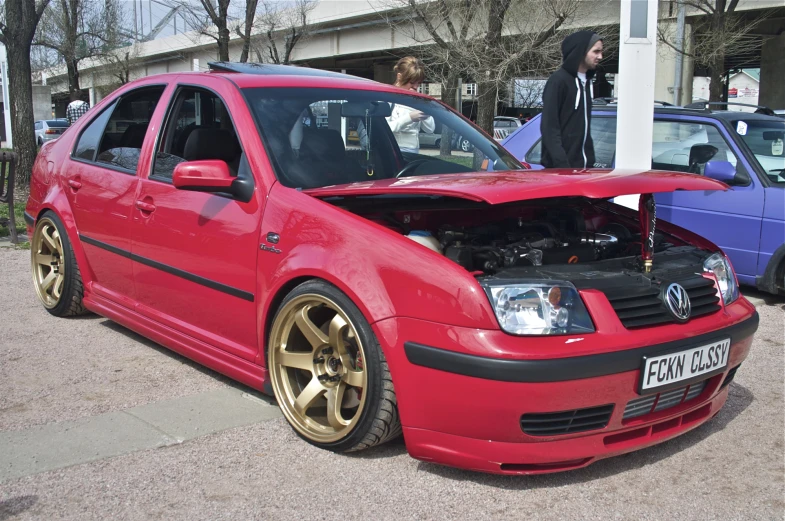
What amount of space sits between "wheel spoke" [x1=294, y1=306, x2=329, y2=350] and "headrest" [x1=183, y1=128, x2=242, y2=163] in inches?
40.1

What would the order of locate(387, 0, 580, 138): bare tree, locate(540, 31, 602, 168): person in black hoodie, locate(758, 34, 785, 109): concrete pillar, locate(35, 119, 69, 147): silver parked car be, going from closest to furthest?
locate(540, 31, 602, 168): person in black hoodie
locate(387, 0, 580, 138): bare tree
locate(758, 34, 785, 109): concrete pillar
locate(35, 119, 69, 147): silver parked car

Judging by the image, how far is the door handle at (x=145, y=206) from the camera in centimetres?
413

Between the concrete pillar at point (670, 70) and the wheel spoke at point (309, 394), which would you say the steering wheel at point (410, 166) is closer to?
the wheel spoke at point (309, 394)

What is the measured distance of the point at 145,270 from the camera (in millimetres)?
4227

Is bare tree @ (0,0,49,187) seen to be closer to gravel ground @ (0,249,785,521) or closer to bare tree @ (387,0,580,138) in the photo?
bare tree @ (387,0,580,138)

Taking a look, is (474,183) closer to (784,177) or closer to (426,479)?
(426,479)

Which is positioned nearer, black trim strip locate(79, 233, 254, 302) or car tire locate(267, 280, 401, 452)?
car tire locate(267, 280, 401, 452)

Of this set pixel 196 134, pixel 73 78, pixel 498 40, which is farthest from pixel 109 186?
pixel 73 78

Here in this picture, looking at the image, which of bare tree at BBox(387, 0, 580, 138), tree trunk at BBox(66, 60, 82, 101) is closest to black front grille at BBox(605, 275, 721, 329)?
bare tree at BBox(387, 0, 580, 138)

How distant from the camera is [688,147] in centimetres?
661

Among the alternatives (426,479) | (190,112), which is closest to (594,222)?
(426,479)

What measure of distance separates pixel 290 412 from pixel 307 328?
0.40 m

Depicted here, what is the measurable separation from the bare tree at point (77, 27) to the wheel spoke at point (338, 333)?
107 feet

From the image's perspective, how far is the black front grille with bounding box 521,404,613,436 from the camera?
2750 mm
